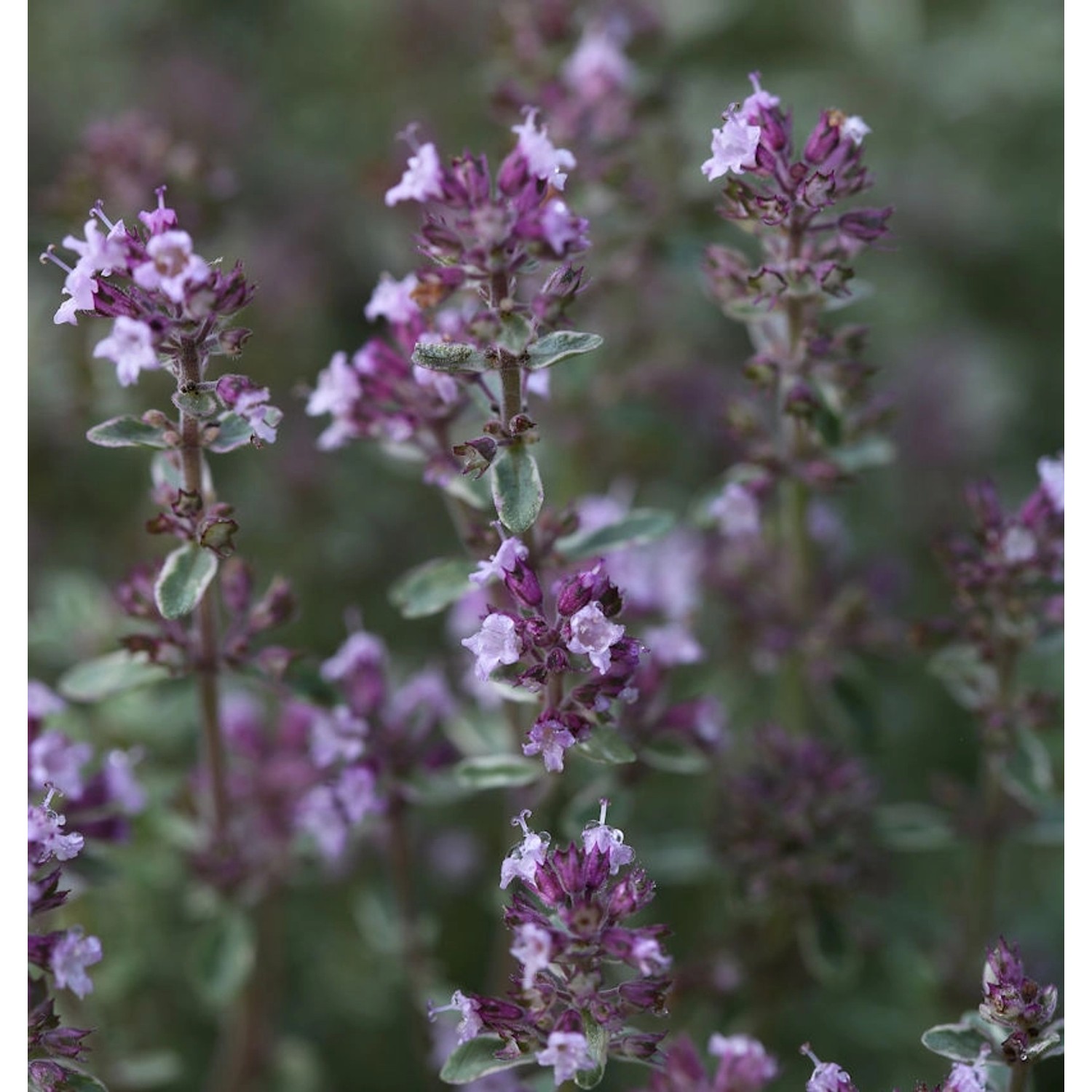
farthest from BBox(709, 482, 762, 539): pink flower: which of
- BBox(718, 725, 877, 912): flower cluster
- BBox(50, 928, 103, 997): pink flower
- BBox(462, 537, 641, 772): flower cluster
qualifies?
BBox(50, 928, 103, 997): pink flower

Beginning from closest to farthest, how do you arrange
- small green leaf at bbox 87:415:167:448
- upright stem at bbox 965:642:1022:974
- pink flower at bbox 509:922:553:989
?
pink flower at bbox 509:922:553:989, small green leaf at bbox 87:415:167:448, upright stem at bbox 965:642:1022:974

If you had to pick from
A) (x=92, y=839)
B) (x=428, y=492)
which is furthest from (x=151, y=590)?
(x=428, y=492)

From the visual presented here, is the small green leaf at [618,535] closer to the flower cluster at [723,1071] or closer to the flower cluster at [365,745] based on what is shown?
the flower cluster at [365,745]

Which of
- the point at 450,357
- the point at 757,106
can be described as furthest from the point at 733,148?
the point at 450,357

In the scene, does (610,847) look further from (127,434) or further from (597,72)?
(597,72)

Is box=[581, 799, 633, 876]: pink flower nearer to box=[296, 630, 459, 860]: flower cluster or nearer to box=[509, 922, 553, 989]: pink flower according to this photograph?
box=[509, 922, 553, 989]: pink flower

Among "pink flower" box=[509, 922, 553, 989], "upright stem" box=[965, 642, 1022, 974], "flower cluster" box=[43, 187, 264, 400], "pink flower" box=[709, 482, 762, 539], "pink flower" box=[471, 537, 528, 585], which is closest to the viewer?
"pink flower" box=[509, 922, 553, 989]
